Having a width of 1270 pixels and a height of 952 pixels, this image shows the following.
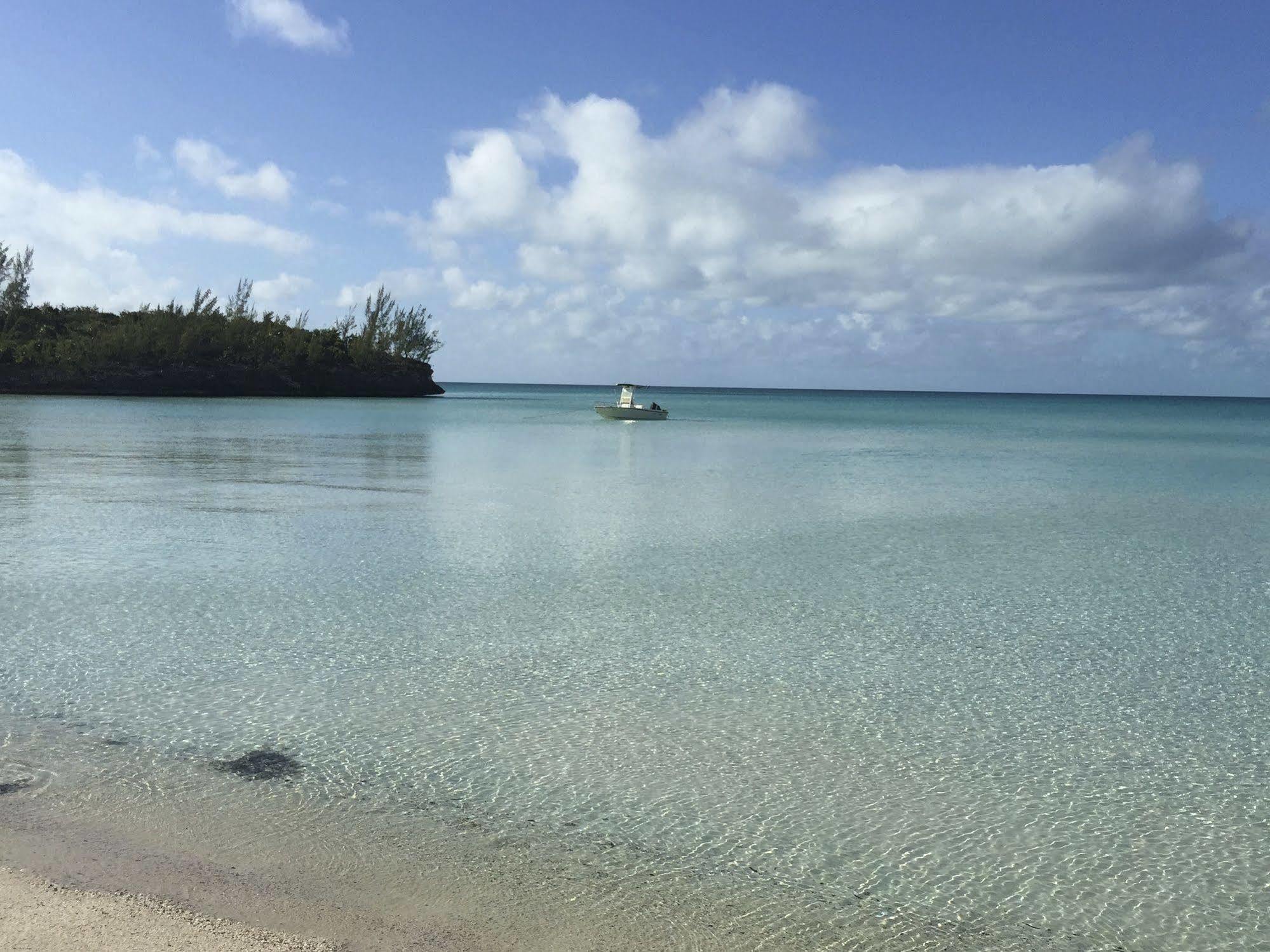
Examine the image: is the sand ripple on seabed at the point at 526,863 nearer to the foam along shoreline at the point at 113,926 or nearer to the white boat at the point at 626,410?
the foam along shoreline at the point at 113,926

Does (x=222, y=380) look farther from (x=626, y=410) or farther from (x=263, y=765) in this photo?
(x=263, y=765)

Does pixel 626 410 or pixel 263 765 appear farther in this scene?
pixel 626 410

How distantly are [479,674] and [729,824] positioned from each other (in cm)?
286

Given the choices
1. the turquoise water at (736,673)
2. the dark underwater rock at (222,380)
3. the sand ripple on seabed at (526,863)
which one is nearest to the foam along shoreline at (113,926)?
the sand ripple on seabed at (526,863)

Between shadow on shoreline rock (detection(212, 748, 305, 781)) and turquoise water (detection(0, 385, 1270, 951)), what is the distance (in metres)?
0.17

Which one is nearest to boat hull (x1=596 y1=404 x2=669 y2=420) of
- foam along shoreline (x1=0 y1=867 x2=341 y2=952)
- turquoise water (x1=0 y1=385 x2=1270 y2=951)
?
turquoise water (x1=0 y1=385 x2=1270 y2=951)

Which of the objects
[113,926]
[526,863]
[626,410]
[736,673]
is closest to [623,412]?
[626,410]

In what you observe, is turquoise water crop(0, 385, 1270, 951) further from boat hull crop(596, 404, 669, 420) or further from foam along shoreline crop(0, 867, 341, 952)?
boat hull crop(596, 404, 669, 420)

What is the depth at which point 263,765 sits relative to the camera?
5293 mm

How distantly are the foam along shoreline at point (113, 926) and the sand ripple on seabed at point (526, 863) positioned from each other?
1.76 feet

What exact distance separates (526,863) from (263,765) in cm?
180

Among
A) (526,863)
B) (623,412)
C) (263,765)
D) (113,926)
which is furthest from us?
(623,412)

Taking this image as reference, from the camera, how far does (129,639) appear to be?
7.79m

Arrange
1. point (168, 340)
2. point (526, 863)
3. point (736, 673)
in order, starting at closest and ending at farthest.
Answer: point (526, 863)
point (736, 673)
point (168, 340)
